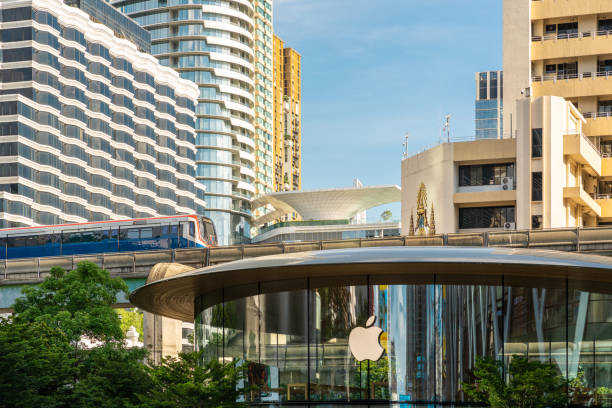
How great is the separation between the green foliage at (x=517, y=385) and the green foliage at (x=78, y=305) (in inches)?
889

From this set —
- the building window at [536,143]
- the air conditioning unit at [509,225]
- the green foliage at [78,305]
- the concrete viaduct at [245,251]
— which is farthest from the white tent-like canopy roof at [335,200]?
the green foliage at [78,305]

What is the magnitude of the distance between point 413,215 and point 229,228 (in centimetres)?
9599

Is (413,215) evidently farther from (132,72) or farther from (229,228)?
(229,228)

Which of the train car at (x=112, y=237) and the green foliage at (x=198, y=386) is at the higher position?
the train car at (x=112, y=237)

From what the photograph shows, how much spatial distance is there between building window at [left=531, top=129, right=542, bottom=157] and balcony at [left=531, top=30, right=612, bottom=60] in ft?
45.9

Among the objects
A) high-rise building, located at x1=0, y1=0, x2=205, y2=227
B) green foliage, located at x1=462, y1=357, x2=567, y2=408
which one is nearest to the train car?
green foliage, located at x1=462, y1=357, x2=567, y2=408

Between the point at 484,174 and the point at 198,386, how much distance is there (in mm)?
70050

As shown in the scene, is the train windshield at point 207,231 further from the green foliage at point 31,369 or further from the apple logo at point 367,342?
the apple logo at point 367,342

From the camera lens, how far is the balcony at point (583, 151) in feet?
313

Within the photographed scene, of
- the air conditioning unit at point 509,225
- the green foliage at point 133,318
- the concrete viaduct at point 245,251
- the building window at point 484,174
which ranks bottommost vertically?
the green foliage at point 133,318

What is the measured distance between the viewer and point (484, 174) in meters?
99.0

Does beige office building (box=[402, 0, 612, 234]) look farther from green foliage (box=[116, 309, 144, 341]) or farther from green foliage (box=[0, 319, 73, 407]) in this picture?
green foliage (box=[0, 319, 73, 407])

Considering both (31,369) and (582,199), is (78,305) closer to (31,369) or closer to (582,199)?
(31,369)

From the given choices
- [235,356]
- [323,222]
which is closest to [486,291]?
[235,356]
